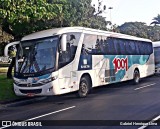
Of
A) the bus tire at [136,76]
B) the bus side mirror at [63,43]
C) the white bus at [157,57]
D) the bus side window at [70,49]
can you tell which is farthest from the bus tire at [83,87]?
the white bus at [157,57]

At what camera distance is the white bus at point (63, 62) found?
41.6 ft

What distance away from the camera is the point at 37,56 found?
1304 cm

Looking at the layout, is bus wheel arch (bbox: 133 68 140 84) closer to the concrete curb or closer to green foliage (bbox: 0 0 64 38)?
the concrete curb

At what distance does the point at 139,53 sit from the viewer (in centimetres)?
2125

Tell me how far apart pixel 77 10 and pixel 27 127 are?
12.6m

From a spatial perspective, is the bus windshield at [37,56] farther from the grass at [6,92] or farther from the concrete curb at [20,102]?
the grass at [6,92]

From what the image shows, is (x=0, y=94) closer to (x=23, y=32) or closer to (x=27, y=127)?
(x=23, y=32)

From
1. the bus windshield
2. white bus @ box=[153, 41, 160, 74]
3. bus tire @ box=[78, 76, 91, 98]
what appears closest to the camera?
the bus windshield

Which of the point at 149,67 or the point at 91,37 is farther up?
the point at 91,37

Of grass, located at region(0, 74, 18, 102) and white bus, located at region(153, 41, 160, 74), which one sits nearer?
grass, located at region(0, 74, 18, 102)

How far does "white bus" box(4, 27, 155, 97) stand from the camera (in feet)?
41.6

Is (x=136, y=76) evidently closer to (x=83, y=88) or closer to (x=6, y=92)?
(x=83, y=88)

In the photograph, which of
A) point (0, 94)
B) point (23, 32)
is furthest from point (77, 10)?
point (0, 94)

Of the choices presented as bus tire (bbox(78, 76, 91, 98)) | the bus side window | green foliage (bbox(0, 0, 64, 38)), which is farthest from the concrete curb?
green foliage (bbox(0, 0, 64, 38))
